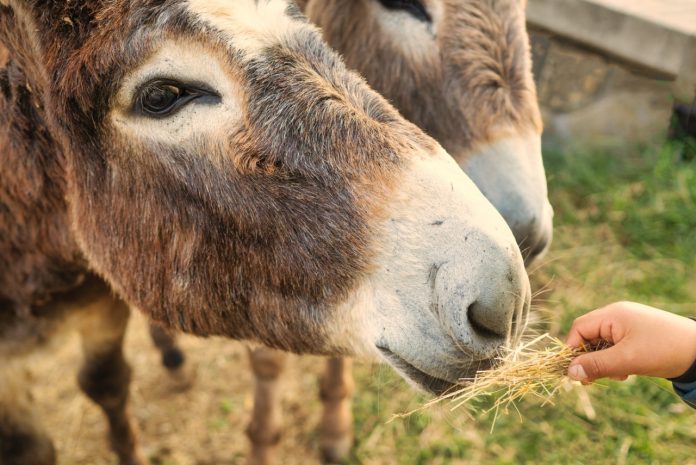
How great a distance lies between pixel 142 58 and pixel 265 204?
0.46 m

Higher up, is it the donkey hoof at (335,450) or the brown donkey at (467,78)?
the brown donkey at (467,78)

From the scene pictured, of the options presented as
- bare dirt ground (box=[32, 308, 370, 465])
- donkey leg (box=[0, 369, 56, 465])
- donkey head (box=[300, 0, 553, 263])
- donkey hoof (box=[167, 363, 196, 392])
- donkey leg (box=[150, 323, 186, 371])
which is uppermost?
donkey head (box=[300, 0, 553, 263])

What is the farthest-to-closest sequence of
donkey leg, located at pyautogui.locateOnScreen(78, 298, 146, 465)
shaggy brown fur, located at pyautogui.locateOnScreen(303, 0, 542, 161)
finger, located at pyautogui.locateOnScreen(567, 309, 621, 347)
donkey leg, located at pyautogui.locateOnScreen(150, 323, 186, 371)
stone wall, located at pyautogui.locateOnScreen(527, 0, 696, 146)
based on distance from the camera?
stone wall, located at pyautogui.locateOnScreen(527, 0, 696, 146) → donkey leg, located at pyautogui.locateOnScreen(150, 323, 186, 371) → donkey leg, located at pyautogui.locateOnScreen(78, 298, 146, 465) → shaggy brown fur, located at pyautogui.locateOnScreen(303, 0, 542, 161) → finger, located at pyautogui.locateOnScreen(567, 309, 621, 347)

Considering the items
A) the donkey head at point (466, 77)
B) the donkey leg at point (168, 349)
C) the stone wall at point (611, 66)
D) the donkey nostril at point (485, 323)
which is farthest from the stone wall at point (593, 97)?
the donkey nostril at point (485, 323)

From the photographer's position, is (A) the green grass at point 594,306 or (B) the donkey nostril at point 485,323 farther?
(A) the green grass at point 594,306

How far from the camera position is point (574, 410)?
316 centimetres

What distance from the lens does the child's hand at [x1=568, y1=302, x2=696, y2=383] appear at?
1443 mm

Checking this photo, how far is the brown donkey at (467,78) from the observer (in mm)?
2111

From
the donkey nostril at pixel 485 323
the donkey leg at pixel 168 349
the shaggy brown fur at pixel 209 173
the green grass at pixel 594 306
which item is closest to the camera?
the donkey nostril at pixel 485 323

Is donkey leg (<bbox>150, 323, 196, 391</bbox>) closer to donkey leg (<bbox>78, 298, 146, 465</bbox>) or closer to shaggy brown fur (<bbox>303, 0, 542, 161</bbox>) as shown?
donkey leg (<bbox>78, 298, 146, 465</bbox>)

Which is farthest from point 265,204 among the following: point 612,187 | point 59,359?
point 612,187

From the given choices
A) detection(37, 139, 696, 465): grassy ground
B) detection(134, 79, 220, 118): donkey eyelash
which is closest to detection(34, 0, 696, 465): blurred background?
detection(37, 139, 696, 465): grassy ground

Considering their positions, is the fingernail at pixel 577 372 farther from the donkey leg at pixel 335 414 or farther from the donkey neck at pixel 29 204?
the donkey leg at pixel 335 414

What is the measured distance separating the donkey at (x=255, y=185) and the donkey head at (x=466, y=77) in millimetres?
727
